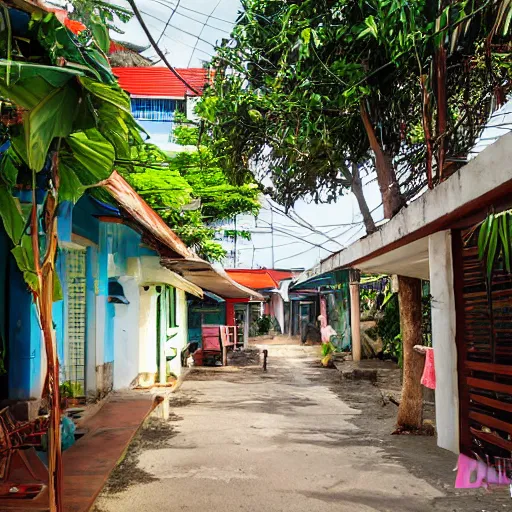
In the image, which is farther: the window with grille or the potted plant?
the window with grille

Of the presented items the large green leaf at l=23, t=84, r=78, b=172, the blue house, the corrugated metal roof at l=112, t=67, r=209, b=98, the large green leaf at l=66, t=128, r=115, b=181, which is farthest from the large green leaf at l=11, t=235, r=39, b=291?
the corrugated metal roof at l=112, t=67, r=209, b=98

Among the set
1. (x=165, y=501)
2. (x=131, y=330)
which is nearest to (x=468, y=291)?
(x=165, y=501)

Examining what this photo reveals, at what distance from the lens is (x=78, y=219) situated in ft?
26.8

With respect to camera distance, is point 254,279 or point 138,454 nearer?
point 138,454

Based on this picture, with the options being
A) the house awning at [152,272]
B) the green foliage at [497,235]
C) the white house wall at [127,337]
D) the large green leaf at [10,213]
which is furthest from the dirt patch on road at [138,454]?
the green foliage at [497,235]

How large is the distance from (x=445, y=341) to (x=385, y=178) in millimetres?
3819

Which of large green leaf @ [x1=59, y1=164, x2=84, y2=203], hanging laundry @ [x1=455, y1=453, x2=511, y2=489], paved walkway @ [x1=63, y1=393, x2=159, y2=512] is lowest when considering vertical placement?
paved walkway @ [x1=63, y1=393, x2=159, y2=512]

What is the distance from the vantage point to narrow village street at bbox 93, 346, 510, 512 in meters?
5.03

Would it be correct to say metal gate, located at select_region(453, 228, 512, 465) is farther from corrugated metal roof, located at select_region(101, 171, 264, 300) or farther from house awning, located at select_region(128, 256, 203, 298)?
house awning, located at select_region(128, 256, 203, 298)

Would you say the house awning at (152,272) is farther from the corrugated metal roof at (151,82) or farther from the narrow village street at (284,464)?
the corrugated metal roof at (151,82)

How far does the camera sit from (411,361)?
780 cm

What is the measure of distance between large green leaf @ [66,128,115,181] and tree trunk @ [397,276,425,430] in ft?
18.3

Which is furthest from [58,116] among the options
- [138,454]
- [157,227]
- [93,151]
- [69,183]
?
[157,227]

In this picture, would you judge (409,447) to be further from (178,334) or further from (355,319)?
(355,319)
